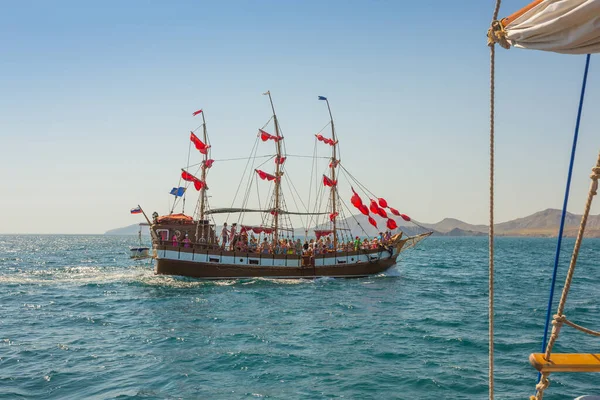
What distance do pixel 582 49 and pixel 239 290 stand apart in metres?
32.4

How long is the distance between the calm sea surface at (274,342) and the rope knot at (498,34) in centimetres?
1076

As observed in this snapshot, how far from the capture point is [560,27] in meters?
5.39

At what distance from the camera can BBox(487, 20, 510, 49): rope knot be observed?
19.9 ft

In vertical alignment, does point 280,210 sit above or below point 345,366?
above

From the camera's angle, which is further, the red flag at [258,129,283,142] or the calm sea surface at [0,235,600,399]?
the red flag at [258,129,283,142]

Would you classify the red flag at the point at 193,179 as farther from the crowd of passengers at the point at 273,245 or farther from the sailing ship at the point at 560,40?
the sailing ship at the point at 560,40

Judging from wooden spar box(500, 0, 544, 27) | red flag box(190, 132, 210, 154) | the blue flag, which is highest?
red flag box(190, 132, 210, 154)

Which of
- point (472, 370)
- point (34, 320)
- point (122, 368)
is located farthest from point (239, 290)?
point (472, 370)

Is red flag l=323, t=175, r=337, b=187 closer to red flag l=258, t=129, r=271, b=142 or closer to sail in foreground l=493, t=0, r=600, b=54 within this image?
red flag l=258, t=129, r=271, b=142

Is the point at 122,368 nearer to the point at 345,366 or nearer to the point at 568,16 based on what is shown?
the point at 345,366

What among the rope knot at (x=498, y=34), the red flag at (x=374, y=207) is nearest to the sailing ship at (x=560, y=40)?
the rope knot at (x=498, y=34)

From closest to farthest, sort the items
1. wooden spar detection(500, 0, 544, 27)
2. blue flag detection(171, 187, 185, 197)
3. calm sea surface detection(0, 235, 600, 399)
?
wooden spar detection(500, 0, 544, 27) → calm sea surface detection(0, 235, 600, 399) → blue flag detection(171, 187, 185, 197)

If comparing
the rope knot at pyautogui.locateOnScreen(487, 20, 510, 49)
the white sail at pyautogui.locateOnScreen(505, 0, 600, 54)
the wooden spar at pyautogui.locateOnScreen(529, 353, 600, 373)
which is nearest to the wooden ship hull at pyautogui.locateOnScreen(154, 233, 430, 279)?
the rope knot at pyautogui.locateOnScreen(487, 20, 510, 49)

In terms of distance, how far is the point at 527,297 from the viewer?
3328 cm
